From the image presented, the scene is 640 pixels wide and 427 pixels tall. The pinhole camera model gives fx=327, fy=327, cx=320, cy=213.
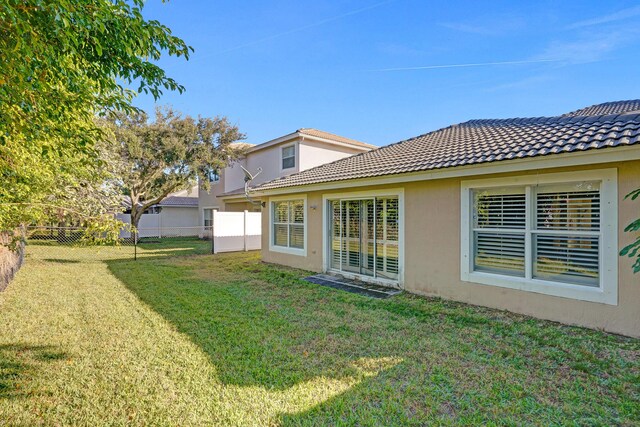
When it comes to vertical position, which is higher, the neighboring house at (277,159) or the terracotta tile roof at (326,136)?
the terracotta tile roof at (326,136)

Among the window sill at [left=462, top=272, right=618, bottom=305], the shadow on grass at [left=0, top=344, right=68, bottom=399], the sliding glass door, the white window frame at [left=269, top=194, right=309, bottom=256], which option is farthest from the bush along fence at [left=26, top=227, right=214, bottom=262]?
the window sill at [left=462, top=272, right=618, bottom=305]

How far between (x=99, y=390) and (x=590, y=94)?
1672cm

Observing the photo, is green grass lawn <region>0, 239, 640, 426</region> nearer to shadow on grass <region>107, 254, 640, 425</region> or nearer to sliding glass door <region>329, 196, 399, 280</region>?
shadow on grass <region>107, 254, 640, 425</region>

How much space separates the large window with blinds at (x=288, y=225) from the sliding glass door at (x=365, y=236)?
151 cm

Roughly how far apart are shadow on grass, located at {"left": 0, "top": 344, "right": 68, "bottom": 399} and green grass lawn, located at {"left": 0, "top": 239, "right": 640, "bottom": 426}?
0.02 m

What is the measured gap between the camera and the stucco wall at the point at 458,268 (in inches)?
187

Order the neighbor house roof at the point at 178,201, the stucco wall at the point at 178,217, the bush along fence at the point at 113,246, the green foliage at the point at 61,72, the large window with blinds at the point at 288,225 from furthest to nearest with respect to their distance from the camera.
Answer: the neighbor house roof at the point at 178,201 → the stucco wall at the point at 178,217 → the bush along fence at the point at 113,246 → the large window with blinds at the point at 288,225 → the green foliage at the point at 61,72

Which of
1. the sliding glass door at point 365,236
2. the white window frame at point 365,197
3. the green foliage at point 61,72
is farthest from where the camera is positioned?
the sliding glass door at point 365,236

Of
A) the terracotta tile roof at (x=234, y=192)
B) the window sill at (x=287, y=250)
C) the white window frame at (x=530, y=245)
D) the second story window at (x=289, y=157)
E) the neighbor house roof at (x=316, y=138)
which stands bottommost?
the window sill at (x=287, y=250)

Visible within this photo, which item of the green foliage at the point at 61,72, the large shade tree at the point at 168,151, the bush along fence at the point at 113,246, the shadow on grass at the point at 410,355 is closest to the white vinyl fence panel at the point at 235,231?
the bush along fence at the point at 113,246

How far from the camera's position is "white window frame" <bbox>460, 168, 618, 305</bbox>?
4.88m

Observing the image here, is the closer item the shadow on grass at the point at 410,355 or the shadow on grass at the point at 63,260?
the shadow on grass at the point at 410,355

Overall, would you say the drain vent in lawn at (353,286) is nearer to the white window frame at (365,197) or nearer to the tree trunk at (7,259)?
the white window frame at (365,197)

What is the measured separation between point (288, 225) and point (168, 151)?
1169 centimetres
